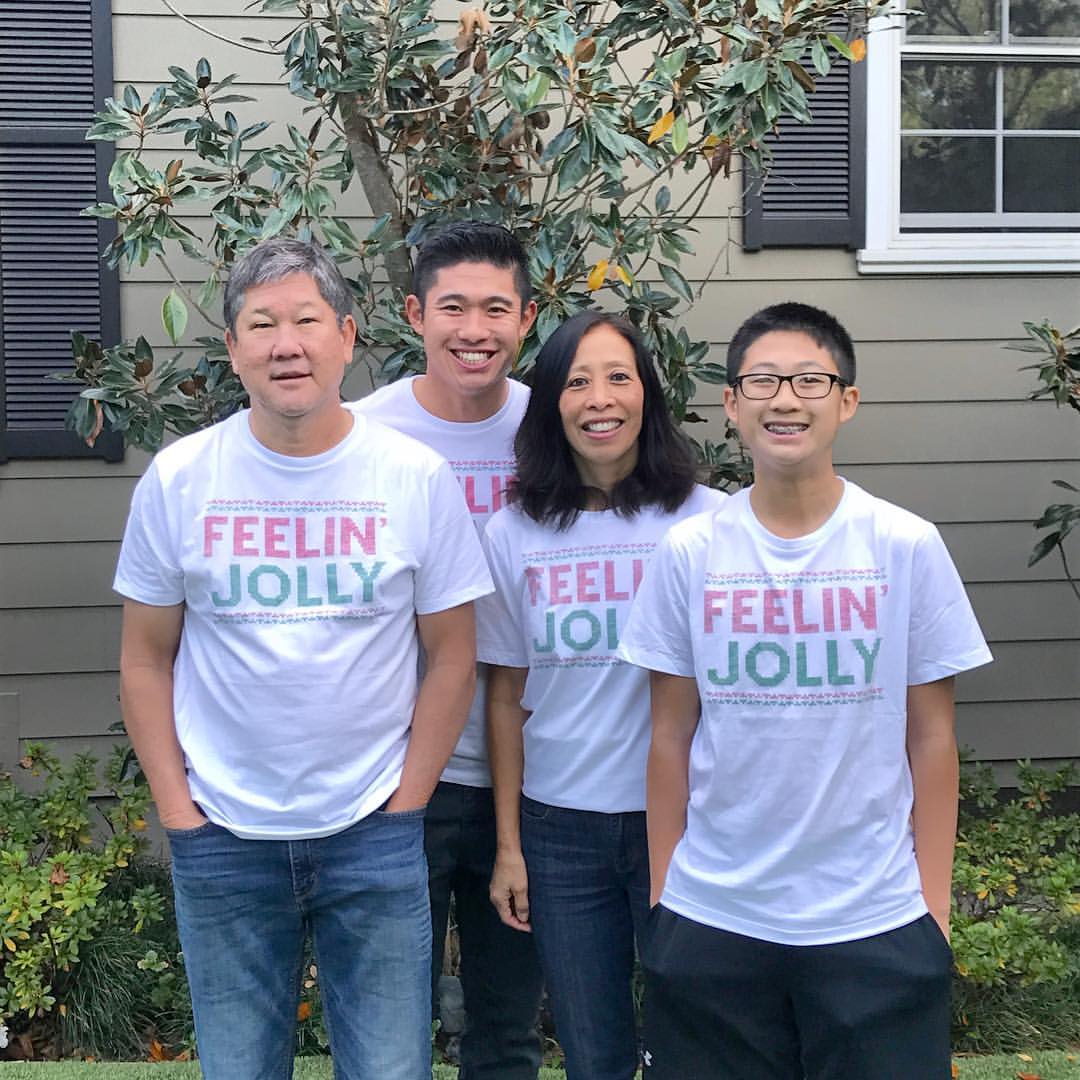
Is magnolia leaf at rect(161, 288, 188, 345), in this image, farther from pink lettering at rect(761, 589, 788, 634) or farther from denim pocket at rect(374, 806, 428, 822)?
pink lettering at rect(761, 589, 788, 634)

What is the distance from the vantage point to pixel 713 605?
2055mm

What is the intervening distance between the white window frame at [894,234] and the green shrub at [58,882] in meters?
3.24

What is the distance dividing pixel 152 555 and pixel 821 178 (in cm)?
333

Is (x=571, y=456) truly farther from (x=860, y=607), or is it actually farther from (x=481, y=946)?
(x=481, y=946)

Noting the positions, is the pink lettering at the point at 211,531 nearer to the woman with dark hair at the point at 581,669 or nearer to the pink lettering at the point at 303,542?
the pink lettering at the point at 303,542

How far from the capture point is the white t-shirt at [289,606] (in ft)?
6.89

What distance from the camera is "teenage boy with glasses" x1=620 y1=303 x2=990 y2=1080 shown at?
1969mm

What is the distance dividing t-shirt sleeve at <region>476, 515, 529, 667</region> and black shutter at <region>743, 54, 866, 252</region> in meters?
2.64

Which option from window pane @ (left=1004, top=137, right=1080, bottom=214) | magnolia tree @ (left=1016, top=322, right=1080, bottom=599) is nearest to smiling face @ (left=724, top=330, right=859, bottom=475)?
magnolia tree @ (left=1016, top=322, right=1080, bottom=599)

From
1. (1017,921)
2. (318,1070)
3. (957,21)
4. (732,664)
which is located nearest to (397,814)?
(732,664)

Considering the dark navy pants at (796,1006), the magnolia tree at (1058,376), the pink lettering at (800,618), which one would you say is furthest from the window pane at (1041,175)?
the dark navy pants at (796,1006)

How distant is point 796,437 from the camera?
2037 millimetres

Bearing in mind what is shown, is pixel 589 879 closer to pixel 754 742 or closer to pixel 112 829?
pixel 754 742

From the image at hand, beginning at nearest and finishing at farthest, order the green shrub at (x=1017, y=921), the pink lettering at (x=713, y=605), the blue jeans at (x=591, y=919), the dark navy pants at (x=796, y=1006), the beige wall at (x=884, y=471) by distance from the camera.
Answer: the dark navy pants at (x=796, y=1006) → the pink lettering at (x=713, y=605) → the blue jeans at (x=591, y=919) → the green shrub at (x=1017, y=921) → the beige wall at (x=884, y=471)
